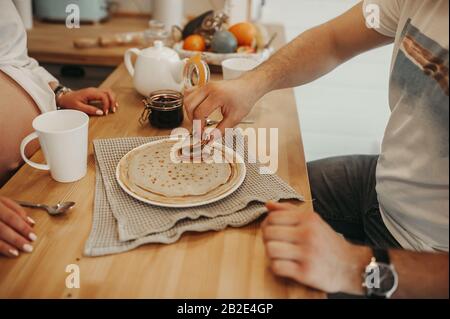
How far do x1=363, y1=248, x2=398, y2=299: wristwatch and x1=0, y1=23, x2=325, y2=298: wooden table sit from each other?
0.08 metres

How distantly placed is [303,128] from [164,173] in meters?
1.66

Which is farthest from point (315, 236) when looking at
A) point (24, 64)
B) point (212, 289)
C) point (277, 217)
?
point (24, 64)

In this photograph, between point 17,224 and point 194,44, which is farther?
point 194,44

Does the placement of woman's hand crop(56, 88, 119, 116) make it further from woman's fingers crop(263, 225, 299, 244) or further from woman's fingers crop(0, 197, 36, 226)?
woman's fingers crop(263, 225, 299, 244)

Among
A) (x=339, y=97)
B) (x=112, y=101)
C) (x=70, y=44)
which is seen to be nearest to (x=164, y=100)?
(x=112, y=101)

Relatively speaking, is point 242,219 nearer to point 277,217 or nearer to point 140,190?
point 277,217

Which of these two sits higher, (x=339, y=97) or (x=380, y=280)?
(x=380, y=280)

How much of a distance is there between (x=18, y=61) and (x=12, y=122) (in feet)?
0.70

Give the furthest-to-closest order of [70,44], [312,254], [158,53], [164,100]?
[70,44]
[158,53]
[164,100]
[312,254]

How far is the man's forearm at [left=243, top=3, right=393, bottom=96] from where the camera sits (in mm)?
1092

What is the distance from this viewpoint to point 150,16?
2168 millimetres

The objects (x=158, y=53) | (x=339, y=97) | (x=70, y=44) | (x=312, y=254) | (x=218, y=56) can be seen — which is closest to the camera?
(x=312, y=254)

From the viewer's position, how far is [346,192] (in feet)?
3.96

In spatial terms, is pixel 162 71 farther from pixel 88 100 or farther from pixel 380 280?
pixel 380 280
